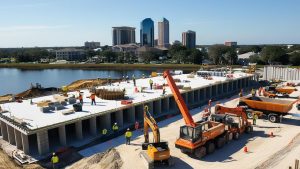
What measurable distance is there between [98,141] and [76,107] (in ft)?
11.5

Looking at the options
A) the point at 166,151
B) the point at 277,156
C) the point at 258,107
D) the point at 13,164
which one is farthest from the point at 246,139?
the point at 13,164

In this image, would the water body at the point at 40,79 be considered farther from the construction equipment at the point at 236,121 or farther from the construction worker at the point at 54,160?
the construction equipment at the point at 236,121

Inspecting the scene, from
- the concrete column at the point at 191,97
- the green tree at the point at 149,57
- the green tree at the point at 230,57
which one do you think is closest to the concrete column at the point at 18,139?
the concrete column at the point at 191,97

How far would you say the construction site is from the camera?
1512 centimetres

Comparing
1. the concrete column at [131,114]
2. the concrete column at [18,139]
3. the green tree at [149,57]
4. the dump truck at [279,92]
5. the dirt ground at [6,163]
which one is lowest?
the dirt ground at [6,163]

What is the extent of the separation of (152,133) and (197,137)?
563cm

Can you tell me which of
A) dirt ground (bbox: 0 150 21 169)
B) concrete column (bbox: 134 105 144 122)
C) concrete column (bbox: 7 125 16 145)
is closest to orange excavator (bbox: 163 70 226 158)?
concrete column (bbox: 134 105 144 122)

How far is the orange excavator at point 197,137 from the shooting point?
49.3 feet

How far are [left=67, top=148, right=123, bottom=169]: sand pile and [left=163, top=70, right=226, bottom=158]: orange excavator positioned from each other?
11.7 feet

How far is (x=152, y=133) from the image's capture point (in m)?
20.2

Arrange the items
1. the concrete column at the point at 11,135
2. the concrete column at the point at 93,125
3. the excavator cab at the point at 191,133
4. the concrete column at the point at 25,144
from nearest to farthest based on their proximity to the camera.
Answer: the excavator cab at the point at 191,133
the concrete column at the point at 25,144
the concrete column at the point at 11,135
the concrete column at the point at 93,125

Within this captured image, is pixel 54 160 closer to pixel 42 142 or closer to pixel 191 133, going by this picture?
pixel 42 142

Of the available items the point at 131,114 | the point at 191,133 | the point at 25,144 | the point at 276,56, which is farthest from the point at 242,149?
the point at 276,56

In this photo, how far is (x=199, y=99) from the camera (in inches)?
1253
